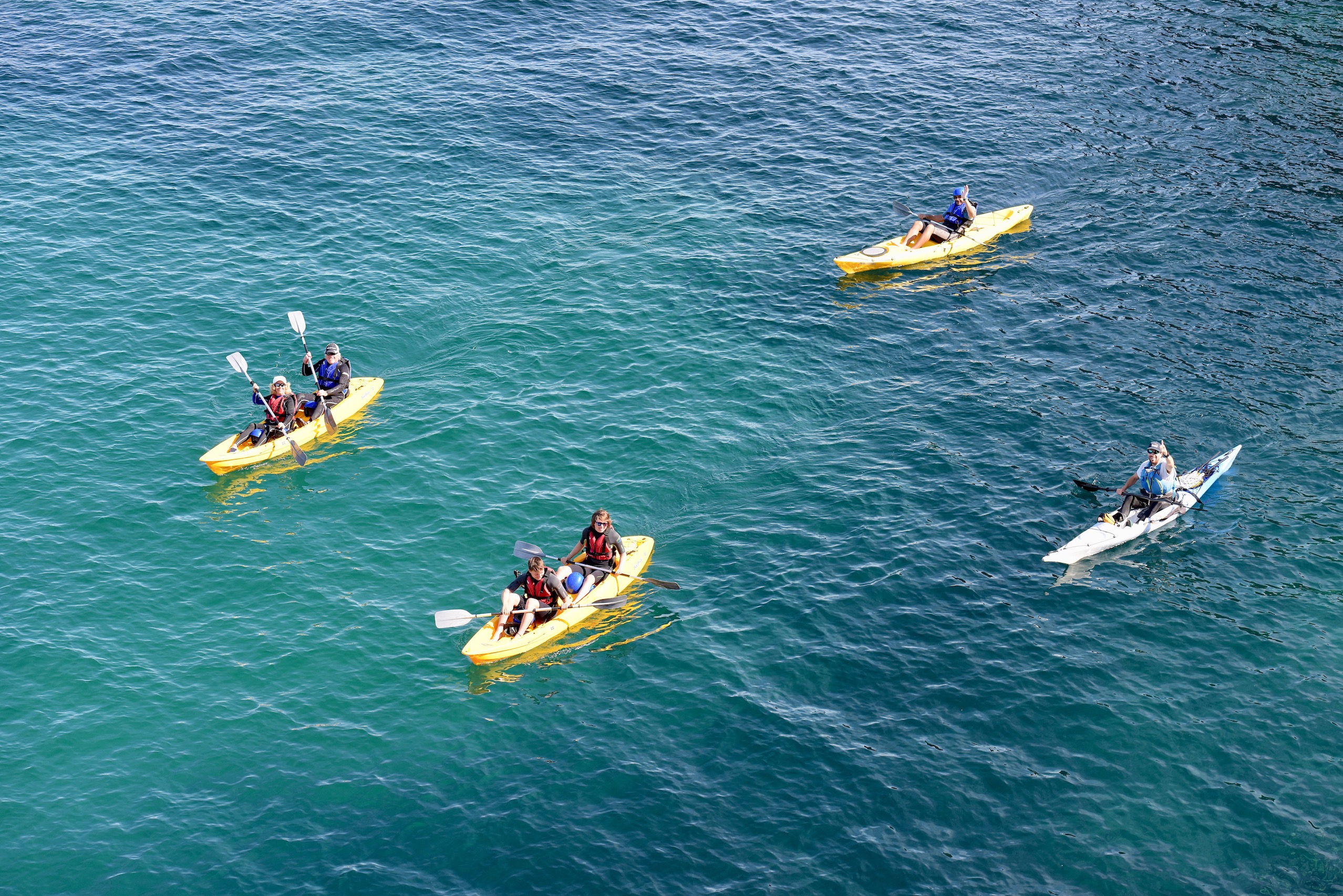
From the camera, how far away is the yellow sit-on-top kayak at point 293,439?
3053cm

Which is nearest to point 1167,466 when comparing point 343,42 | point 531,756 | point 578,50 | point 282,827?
point 531,756

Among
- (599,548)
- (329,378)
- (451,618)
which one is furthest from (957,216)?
(451,618)

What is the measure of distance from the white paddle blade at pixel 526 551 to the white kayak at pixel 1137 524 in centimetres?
1252

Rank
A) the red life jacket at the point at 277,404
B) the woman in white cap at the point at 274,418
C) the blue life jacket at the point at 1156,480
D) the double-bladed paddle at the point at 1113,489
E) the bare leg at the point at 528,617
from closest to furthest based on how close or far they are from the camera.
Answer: the bare leg at the point at 528,617 → the blue life jacket at the point at 1156,480 → the double-bladed paddle at the point at 1113,489 → the woman in white cap at the point at 274,418 → the red life jacket at the point at 277,404

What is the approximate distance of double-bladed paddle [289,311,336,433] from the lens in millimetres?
31844

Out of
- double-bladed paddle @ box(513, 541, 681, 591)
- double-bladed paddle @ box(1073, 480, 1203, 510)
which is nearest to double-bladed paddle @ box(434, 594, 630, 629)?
double-bladed paddle @ box(513, 541, 681, 591)

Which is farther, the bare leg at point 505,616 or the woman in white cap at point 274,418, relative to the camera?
the woman in white cap at point 274,418

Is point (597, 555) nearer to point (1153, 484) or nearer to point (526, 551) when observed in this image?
point (526, 551)

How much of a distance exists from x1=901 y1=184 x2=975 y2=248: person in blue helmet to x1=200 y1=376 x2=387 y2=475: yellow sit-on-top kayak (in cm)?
1952

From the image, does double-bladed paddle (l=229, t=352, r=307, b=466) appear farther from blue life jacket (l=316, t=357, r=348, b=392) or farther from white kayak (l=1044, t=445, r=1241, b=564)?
white kayak (l=1044, t=445, r=1241, b=564)

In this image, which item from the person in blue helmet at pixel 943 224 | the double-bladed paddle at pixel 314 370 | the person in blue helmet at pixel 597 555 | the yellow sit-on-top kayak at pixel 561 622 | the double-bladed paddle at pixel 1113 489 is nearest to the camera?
the yellow sit-on-top kayak at pixel 561 622

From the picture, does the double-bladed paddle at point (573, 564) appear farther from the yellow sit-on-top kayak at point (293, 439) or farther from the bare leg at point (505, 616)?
the yellow sit-on-top kayak at point (293, 439)

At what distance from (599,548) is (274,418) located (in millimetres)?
10885

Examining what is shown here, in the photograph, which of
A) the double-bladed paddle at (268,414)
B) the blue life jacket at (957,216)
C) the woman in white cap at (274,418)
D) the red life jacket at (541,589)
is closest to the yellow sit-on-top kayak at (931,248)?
A: the blue life jacket at (957,216)
